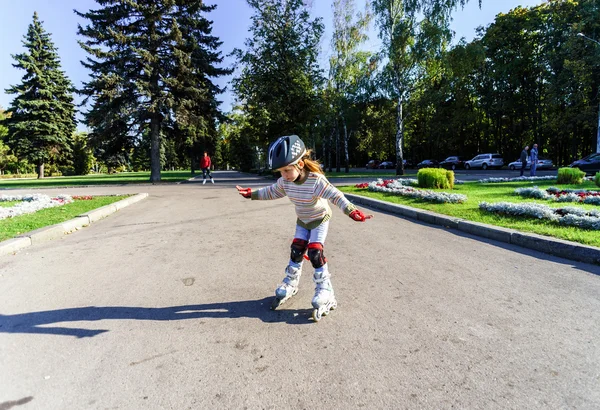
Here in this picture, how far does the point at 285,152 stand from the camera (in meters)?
2.97

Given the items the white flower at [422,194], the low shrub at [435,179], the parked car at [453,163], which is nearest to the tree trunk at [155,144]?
the white flower at [422,194]

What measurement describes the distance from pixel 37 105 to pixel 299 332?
161 feet

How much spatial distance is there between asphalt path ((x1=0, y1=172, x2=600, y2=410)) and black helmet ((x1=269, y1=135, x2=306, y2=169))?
Result: 1.39 m

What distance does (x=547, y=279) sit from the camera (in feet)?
12.9

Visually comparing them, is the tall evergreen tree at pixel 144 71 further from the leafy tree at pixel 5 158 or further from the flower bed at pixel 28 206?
the leafy tree at pixel 5 158

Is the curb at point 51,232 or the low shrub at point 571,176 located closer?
the curb at point 51,232

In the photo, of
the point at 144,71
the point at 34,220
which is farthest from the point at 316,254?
the point at 144,71

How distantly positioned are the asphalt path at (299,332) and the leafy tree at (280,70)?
22.0 m

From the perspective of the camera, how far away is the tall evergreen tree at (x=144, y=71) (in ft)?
68.8

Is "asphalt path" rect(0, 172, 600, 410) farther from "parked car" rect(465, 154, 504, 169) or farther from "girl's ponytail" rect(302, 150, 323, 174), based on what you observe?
"parked car" rect(465, 154, 504, 169)

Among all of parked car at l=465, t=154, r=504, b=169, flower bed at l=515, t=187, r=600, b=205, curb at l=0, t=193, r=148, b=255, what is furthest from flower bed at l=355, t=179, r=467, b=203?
parked car at l=465, t=154, r=504, b=169

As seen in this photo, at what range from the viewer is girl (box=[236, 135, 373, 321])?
9.95 feet

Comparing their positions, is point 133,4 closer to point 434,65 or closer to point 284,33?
point 284,33

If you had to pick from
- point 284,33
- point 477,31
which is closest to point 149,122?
point 284,33
